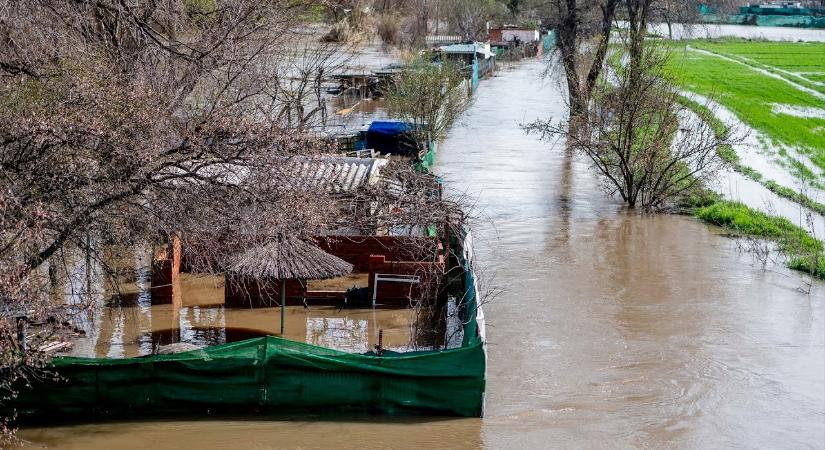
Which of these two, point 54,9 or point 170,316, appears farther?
point 170,316

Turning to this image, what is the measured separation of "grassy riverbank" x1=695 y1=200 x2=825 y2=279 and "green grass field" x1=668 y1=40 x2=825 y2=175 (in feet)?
12.6

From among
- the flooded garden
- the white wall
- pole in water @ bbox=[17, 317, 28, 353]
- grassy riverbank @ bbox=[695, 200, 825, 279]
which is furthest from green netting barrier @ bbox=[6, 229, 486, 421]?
the white wall

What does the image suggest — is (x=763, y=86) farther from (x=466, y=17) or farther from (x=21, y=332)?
(x=21, y=332)

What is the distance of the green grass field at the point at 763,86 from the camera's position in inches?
1564

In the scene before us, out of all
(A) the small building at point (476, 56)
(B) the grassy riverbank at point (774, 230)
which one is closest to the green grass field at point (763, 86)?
(B) the grassy riverbank at point (774, 230)

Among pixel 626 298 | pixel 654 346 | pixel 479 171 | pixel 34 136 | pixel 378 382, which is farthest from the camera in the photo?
pixel 479 171

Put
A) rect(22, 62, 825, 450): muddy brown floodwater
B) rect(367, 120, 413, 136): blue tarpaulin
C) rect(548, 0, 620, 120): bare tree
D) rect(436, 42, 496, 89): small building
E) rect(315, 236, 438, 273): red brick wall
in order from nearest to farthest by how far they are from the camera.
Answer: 1. rect(22, 62, 825, 450): muddy brown floodwater
2. rect(315, 236, 438, 273): red brick wall
3. rect(548, 0, 620, 120): bare tree
4. rect(367, 120, 413, 136): blue tarpaulin
5. rect(436, 42, 496, 89): small building

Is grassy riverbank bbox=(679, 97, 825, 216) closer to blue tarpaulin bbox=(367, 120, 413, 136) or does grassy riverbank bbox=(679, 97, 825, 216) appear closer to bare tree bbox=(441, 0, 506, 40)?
blue tarpaulin bbox=(367, 120, 413, 136)

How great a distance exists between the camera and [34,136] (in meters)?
12.3

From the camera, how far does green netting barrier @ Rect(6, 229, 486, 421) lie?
13109 millimetres

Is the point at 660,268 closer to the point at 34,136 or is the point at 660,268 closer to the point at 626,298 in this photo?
the point at 626,298

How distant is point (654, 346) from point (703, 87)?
40485 mm

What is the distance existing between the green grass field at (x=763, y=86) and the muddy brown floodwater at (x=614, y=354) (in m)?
6.56

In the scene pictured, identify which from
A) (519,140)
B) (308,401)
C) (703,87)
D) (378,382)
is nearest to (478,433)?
(378,382)
